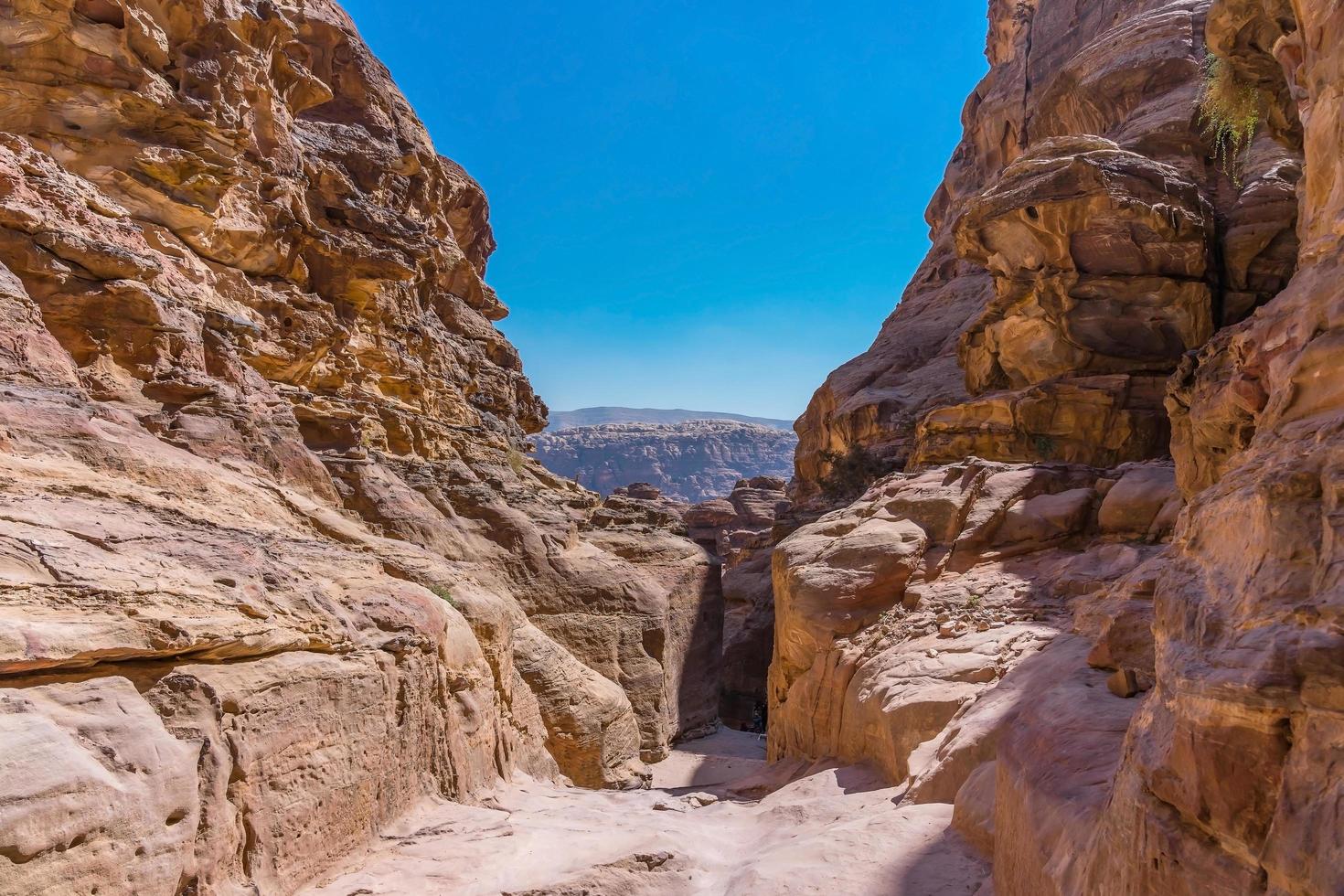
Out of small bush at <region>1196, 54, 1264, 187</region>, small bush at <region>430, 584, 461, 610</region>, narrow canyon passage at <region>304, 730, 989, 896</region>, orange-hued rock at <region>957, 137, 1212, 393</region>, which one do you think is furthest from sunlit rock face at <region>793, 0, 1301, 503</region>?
small bush at <region>430, 584, 461, 610</region>

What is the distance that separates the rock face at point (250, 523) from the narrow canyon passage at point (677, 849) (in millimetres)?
504

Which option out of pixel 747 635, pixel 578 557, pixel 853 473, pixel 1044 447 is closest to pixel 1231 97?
pixel 1044 447

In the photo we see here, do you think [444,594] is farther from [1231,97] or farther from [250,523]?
[1231,97]

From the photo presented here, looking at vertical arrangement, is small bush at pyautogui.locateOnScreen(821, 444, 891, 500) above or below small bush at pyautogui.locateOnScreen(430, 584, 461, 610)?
above

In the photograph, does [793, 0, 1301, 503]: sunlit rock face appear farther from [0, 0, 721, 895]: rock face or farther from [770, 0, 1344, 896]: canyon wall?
[0, 0, 721, 895]: rock face

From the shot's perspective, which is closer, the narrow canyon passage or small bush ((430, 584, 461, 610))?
the narrow canyon passage

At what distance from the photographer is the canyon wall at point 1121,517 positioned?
2627mm

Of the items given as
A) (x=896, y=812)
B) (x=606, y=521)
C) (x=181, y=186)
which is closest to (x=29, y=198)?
(x=181, y=186)

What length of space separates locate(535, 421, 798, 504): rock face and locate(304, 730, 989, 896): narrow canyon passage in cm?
10230

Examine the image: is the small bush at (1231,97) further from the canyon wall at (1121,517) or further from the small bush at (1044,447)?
the small bush at (1044,447)

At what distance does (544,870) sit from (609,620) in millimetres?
9830

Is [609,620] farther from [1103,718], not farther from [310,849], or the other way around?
[1103,718]

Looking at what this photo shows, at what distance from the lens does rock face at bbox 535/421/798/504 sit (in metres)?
115

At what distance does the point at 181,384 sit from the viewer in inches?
346
